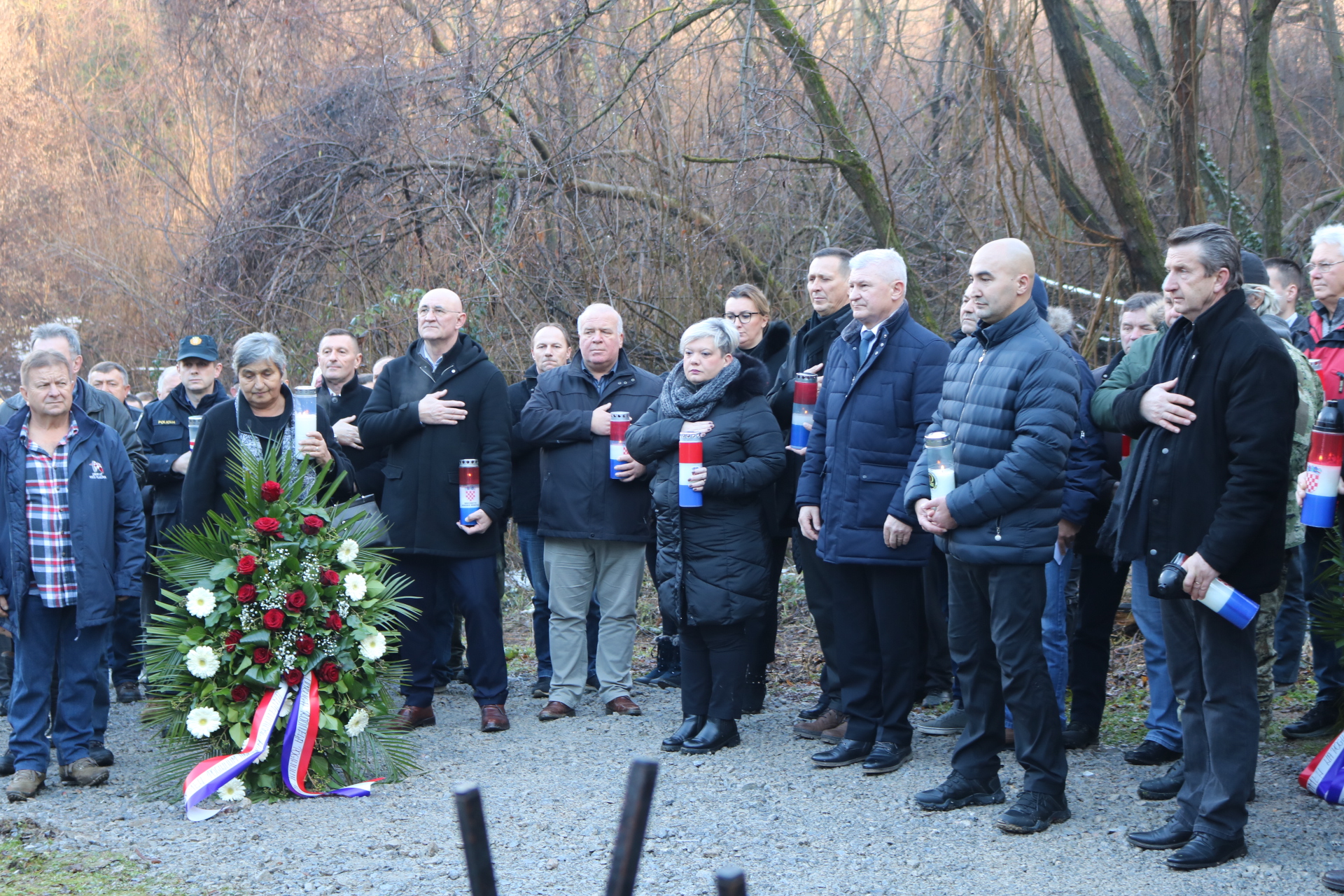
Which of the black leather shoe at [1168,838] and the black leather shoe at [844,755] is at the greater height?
the black leather shoe at [1168,838]

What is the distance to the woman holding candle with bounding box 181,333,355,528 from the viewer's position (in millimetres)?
5523

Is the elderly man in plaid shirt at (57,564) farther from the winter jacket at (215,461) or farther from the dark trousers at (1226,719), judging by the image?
the dark trousers at (1226,719)

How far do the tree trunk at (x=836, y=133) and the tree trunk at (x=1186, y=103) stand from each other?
2019 millimetres

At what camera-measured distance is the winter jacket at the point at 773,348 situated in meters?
6.68

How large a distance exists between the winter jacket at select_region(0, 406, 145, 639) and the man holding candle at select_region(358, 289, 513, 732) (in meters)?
1.23

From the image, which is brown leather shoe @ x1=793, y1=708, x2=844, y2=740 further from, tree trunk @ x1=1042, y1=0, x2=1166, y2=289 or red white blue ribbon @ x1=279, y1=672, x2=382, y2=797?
tree trunk @ x1=1042, y1=0, x2=1166, y2=289

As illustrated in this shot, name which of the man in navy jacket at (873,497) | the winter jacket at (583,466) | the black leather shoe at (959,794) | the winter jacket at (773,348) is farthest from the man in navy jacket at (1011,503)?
the winter jacket at (583,466)

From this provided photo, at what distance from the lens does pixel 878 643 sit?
219 inches

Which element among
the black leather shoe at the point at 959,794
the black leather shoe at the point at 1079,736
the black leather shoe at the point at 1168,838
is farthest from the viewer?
the black leather shoe at the point at 1079,736

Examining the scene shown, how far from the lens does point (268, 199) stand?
460 inches

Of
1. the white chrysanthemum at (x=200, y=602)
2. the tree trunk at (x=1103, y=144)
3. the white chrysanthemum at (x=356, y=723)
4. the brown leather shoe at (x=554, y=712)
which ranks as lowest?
the brown leather shoe at (x=554, y=712)

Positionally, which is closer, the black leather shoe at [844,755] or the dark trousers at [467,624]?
the black leather shoe at [844,755]

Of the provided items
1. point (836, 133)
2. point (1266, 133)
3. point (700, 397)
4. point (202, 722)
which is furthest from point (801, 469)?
point (1266, 133)

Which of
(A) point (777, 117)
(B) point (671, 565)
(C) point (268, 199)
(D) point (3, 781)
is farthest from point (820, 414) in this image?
(C) point (268, 199)
